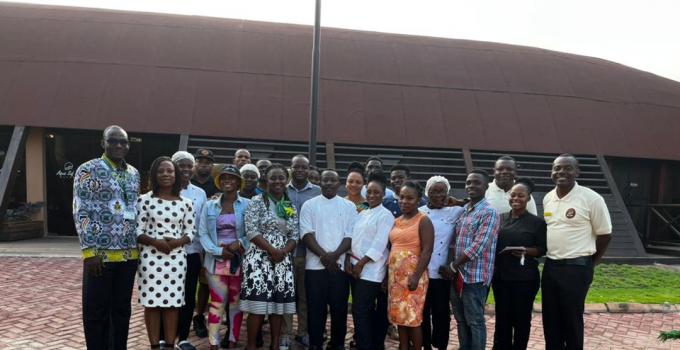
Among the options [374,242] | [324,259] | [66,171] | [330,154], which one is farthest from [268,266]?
[66,171]

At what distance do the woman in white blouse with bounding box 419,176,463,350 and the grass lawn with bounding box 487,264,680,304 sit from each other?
7.75ft

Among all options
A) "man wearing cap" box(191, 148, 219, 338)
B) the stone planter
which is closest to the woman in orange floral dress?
"man wearing cap" box(191, 148, 219, 338)

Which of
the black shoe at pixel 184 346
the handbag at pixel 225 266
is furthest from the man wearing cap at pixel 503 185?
the black shoe at pixel 184 346

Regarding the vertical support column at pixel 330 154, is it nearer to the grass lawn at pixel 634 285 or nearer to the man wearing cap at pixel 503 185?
the grass lawn at pixel 634 285

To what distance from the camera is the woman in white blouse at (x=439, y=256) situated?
4410mm

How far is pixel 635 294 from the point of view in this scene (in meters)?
7.55

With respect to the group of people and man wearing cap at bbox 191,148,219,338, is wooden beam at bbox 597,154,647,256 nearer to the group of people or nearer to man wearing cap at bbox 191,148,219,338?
the group of people

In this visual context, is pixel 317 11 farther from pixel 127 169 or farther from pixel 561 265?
pixel 561 265

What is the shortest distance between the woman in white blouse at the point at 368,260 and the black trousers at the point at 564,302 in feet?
4.74

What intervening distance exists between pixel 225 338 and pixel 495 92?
38.0 feet

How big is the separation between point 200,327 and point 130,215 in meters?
1.73

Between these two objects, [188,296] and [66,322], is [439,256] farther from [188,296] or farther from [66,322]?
[66,322]

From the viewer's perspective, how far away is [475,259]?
4.16 metres

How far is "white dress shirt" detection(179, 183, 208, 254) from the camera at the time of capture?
470 cm
